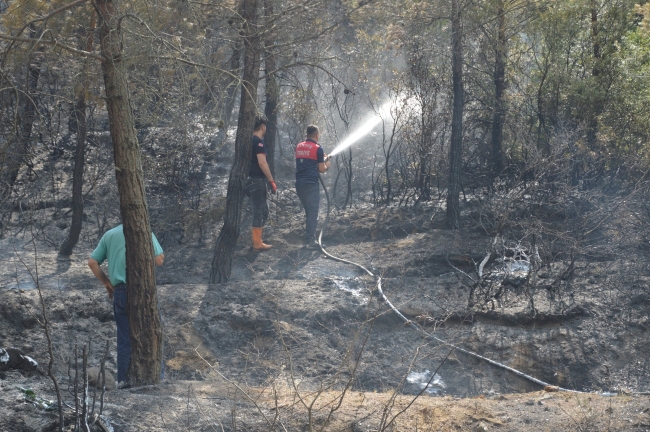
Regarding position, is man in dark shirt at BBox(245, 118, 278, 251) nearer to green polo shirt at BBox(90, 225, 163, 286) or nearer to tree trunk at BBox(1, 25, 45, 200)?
tree trunk at BBox(1, 25, 45, 200)

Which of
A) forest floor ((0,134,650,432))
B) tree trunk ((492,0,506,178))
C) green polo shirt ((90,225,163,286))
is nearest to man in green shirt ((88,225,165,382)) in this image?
green polo shirt ((90,225,163,286))

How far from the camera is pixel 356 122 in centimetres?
1745

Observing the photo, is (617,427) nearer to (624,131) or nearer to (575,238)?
(575,238)

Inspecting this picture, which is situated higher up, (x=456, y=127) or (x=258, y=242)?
(x=456, y=127)

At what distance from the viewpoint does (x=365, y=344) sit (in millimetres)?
6215

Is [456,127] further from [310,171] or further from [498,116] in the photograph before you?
[310,171]

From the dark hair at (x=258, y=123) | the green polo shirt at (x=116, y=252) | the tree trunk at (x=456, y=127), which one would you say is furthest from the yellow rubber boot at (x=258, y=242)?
Result: the green polo shirt at (x=116, y=252)

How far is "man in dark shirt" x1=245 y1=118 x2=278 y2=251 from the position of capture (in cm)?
1017

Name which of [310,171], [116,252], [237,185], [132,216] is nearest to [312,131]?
[310,171]

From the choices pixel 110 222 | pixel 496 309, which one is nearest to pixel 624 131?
pixel 496 309

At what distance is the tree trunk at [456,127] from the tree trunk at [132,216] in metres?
6.99

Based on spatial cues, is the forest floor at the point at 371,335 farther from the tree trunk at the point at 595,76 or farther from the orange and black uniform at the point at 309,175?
the tree trunk at the point at 595,76

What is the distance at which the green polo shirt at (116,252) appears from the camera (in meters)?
5.72

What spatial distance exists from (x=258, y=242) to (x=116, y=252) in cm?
510
